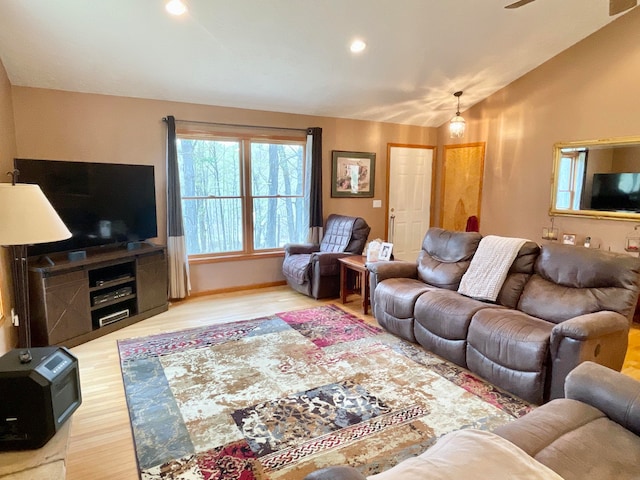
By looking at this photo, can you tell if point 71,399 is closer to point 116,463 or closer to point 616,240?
point 116,463

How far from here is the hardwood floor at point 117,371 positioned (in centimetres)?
199

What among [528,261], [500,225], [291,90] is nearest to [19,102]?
[291,90]

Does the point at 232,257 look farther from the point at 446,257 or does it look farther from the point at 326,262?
the point at 446,257

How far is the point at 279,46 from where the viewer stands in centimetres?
374

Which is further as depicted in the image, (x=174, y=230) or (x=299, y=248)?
(x=299, y=248)

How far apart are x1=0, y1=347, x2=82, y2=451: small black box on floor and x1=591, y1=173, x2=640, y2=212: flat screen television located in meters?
5.22

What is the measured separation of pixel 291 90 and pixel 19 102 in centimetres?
279

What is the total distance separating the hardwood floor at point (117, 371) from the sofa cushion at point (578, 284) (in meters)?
0.79

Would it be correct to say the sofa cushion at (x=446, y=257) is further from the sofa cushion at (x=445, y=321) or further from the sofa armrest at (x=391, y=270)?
the sofa cushion at (x=445, y=321)

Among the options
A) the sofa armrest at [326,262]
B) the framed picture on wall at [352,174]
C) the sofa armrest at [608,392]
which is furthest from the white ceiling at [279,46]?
the sofa armrest at [608,392]

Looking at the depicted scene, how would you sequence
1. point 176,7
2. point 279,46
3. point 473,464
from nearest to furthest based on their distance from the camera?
point 473,464
point 176,7
point 279,46

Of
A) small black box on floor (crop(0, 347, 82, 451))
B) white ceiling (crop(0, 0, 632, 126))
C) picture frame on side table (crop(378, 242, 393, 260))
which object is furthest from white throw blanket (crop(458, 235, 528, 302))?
small black box on floor (crop(0, 347, 82, 451))

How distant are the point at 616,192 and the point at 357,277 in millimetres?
3100

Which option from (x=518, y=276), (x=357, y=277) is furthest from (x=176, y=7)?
(x=518, y=276)
